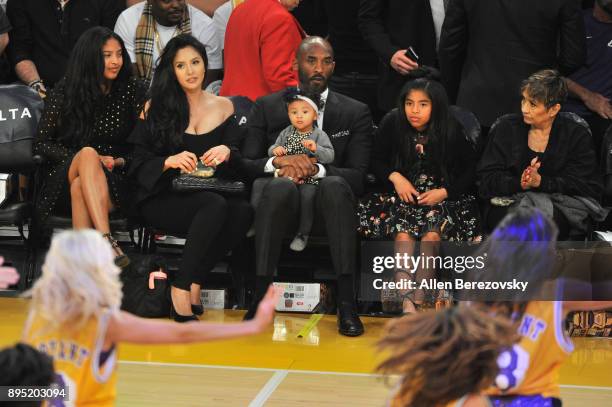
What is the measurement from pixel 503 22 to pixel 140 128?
99.0 inches

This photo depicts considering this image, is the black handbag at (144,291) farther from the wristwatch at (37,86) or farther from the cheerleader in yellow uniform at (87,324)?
the cheerleader in yellow uniform at (87,324)

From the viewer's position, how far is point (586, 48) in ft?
23.7

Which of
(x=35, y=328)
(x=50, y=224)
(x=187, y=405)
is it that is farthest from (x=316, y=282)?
(x=35, y=328)

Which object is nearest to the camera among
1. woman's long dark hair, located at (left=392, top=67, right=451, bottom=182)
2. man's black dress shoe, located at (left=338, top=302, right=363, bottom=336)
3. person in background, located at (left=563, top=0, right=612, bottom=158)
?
man's black dress shoe, located at (left=338, top=302, right=363, bottom=336)

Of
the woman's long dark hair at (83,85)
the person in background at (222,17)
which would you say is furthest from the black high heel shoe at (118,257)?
the person in background at (222,17)

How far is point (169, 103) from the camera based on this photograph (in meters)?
6.84

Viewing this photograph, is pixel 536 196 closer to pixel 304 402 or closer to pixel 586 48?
pixel 586 48

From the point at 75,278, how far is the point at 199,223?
10.5 ft

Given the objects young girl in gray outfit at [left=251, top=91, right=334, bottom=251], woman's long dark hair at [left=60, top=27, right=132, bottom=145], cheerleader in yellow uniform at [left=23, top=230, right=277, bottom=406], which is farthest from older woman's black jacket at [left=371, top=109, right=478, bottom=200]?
→ cheerleader in yellow uniform at [left=23, top=230, right=277, bottom=406]

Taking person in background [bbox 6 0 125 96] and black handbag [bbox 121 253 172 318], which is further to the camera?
person in background [bbox 6 0 125 96]

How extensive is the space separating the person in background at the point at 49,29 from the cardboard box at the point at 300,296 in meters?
2.52

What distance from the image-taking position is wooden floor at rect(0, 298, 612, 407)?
509cm

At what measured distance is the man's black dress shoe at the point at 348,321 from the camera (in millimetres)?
6281

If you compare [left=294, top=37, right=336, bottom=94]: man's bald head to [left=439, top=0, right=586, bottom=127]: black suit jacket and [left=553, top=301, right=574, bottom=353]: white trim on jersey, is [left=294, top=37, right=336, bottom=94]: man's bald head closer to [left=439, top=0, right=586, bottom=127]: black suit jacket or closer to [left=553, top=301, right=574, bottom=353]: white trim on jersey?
[left=439, top=0, right=586, bottom=127]: black suit jacket
